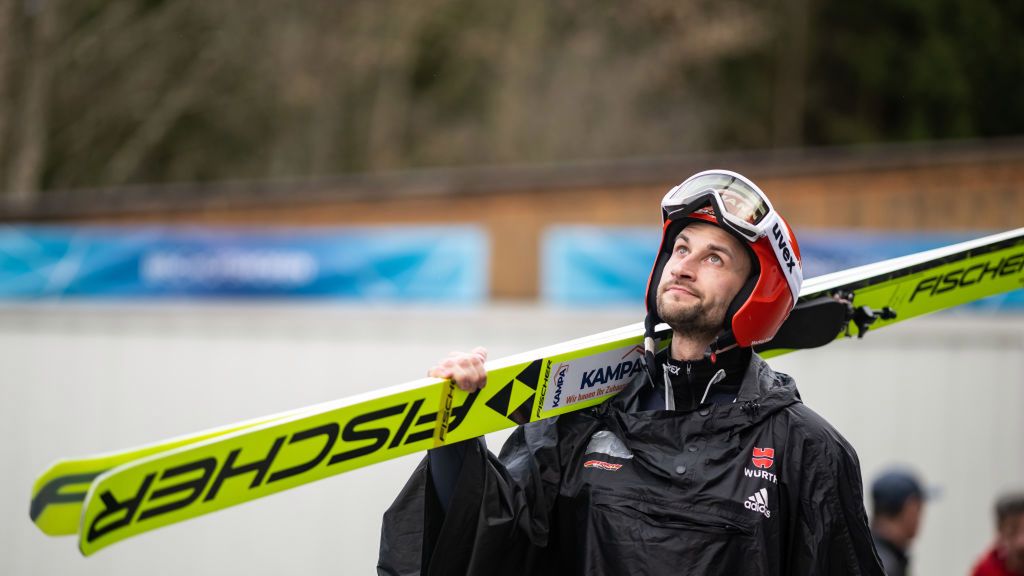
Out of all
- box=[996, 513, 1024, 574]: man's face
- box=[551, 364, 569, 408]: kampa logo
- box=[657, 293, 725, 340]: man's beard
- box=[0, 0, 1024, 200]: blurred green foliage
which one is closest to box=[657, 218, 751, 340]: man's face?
box=[657, 293, 725, 340]: man's beard

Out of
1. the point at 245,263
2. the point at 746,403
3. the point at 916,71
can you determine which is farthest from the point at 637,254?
the point at 916,71

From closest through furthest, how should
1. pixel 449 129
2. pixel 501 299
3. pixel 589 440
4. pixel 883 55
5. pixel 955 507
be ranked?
pixel 589 440, pixel 955 507, pixel 501 299, pixel 449 129, pixel 883 55

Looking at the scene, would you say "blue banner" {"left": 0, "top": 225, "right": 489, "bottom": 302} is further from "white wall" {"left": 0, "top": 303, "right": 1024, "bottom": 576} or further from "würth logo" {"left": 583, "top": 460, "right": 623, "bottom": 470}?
"würth logo" {"left": 583, "top": 460, "right": 623, "bottom": 470}

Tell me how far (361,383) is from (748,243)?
4.41 meters

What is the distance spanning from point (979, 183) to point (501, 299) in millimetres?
6993

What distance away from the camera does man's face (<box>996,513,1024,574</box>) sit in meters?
5.11

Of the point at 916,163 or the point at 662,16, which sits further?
the point at 662,16

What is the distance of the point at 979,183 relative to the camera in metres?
15.2

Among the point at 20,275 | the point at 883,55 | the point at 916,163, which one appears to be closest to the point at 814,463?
the point at 20,275

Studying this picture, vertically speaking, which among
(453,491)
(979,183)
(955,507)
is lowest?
(453,491)

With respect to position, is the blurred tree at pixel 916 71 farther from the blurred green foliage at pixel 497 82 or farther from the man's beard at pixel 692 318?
the man's beard at pixel 692 318

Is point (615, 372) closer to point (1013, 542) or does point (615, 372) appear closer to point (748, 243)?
point (748, 243)

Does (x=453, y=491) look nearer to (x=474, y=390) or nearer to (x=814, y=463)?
(x=474, y=390)

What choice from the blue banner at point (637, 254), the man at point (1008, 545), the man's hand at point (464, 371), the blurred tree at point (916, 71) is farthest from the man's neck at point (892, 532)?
the blurred tree at point (916, 71)
